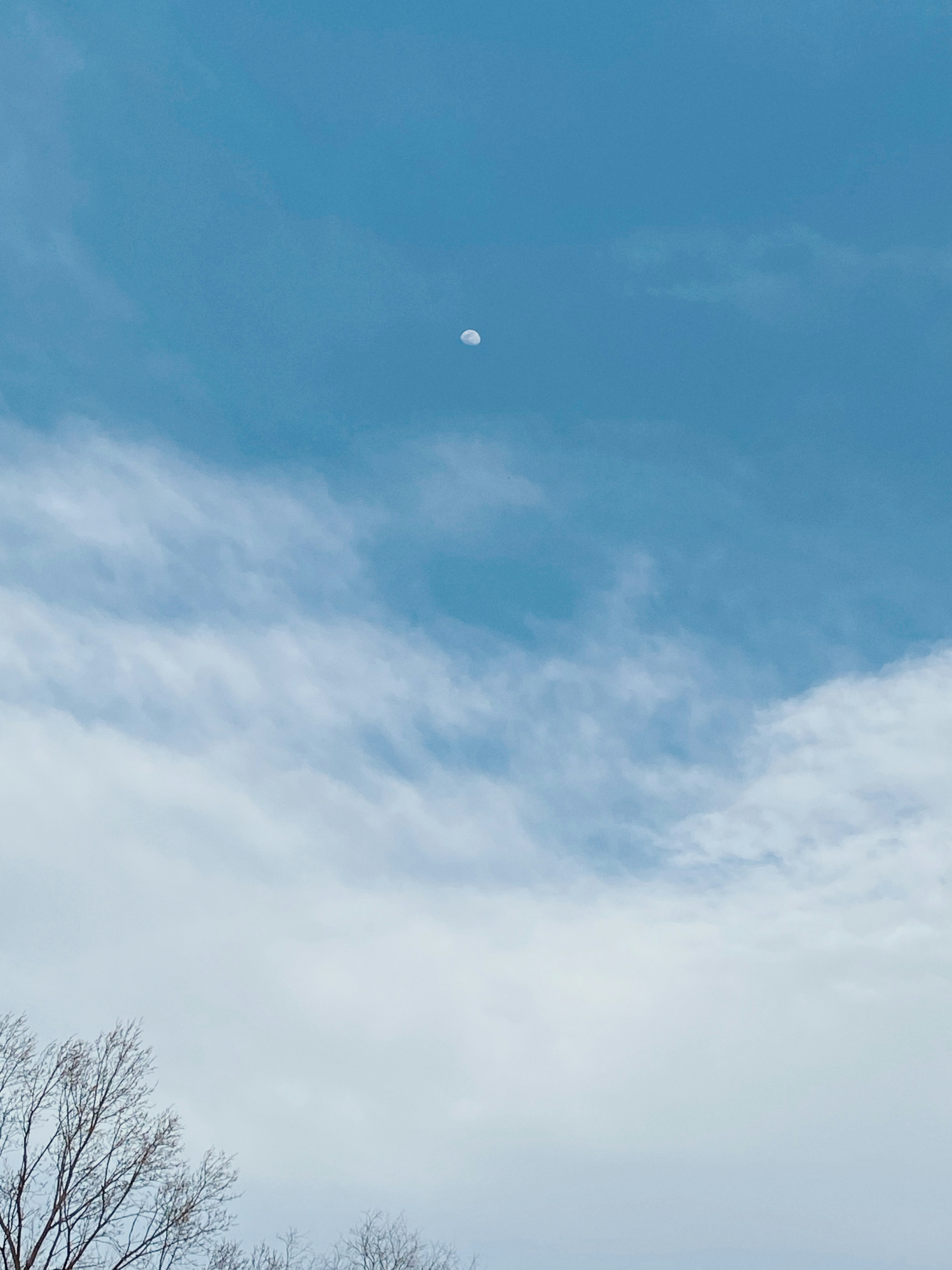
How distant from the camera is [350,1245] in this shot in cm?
5247

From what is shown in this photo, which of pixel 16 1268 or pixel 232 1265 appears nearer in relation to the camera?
pixel 16 1268

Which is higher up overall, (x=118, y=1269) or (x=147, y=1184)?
(x=147, y=1184)

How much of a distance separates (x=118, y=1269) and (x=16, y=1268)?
310 cm

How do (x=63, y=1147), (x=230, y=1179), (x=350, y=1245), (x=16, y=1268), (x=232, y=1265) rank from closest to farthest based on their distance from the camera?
(x=16, y=1268), (x=63, y=1147), (x=230, y=1179), (x=232, y=1265), (x=350, y=1245)

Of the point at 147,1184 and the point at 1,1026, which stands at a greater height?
the point at 1,1026

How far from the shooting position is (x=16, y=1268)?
90.4 feet

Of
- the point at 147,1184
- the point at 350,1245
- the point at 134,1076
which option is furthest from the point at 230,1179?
the point at 350,1245

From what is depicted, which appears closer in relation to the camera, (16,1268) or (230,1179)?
(16,1268)

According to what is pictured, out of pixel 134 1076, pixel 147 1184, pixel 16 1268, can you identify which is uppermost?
pixel 134 1076

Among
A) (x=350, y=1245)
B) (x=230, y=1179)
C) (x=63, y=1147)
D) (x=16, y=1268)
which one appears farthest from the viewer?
(x=350, y=1245)

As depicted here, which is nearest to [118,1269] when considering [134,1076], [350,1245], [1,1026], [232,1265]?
[134,1076]

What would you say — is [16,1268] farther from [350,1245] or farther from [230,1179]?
[350,1245]

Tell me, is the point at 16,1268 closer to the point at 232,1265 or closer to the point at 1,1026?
the point at 1,1026

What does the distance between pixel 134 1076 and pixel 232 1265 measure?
14816 mm
